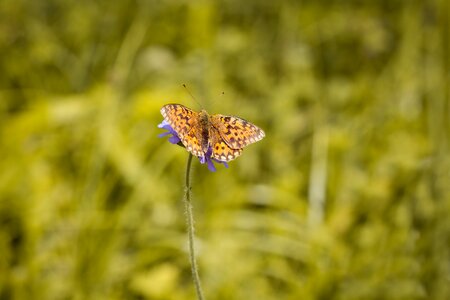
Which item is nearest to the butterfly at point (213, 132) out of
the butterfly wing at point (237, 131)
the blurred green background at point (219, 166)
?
the butterfly wing at point (237, 131)

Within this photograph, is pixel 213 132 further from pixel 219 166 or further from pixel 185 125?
pixel 219 166

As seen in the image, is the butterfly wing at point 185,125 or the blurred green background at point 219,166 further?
the blurred green background at point 219,166

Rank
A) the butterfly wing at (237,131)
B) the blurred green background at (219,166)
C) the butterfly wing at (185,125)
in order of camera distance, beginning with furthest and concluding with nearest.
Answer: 1. the blurred green background at (219,166)
2. the butterfly wing at (237,131)
3. the butterfly wing at (185,125)

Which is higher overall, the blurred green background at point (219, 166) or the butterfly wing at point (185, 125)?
the blurred green background at point (219, 166)

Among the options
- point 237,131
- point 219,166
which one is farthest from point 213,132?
point 219,166

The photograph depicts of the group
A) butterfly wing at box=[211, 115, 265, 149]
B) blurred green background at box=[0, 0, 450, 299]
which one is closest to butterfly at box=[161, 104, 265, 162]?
butterfly wing at box=[211, 115, 265, 149]

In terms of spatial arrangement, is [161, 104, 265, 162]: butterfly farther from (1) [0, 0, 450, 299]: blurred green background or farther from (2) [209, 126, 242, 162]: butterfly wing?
(1) [0, 0, 450, 299]: blurred green background

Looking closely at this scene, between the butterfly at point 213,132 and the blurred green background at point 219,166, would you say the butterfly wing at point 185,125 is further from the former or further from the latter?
the blurred green background at point 219,166
